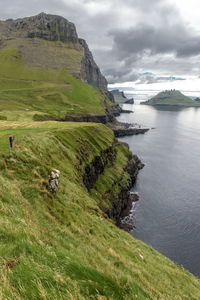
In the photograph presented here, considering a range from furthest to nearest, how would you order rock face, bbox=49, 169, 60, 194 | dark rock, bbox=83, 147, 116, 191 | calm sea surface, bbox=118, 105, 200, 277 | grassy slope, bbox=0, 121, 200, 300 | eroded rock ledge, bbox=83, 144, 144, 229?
eroded rock ledge, bbox=83, 144, 144, 229
dark rock, bbox=83, 147, 116, 191
calm sea surface, bbox=118, 105, 200, 277
rock face, bbox=49, 169, 60, 194
grassy slope, bbox=0, 121, 200, 300

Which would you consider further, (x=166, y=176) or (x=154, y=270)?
(x=166, y=176)

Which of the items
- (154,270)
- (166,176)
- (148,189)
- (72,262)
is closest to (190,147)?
(166,176)

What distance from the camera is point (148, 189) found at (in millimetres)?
100188

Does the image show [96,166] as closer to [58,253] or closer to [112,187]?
[112,187]

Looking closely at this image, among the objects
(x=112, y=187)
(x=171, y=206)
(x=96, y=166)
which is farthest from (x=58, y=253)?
(x=171, y=206)

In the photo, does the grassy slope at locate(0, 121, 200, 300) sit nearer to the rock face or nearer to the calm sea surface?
the rock face

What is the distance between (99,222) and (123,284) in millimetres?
15807

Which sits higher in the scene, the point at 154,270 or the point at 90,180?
the point at 154,270

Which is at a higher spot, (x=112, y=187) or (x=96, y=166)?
(x=96, y=166)

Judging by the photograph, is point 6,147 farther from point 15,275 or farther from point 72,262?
point 15,275

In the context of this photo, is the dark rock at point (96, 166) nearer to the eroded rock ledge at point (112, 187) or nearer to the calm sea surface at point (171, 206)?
the eroded rock ledge at point (112, 187)

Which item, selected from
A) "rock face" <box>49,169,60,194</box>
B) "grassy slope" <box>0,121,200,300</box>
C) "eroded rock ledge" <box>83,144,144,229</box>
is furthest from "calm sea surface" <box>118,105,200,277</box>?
"rock face" <box>49,169,60,194</box>

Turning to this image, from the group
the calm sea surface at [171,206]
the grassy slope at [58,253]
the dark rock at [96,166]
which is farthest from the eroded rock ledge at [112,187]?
the grassy slope at [58,253]

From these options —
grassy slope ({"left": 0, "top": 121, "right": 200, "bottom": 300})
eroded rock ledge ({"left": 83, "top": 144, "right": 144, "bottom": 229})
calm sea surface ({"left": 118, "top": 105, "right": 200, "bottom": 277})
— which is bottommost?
calm sea surface ({"left": 118, "top": 105, "right": 200, "bottom": 277})
